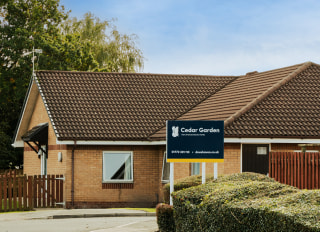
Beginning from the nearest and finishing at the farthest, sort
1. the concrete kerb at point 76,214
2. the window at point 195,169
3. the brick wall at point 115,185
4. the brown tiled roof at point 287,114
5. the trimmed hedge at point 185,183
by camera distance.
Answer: the trimmed hedge at point 185,183, the concrete kerb at point 76,214, the brown tiled roof at point 287,114, the window at point 195,169, the brick wall at point 115,185

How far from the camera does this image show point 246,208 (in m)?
10.9

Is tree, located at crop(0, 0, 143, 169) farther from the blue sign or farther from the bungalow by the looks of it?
the blue sign

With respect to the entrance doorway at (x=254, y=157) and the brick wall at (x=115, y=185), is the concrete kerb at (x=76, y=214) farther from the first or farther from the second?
the entrance doorway at (x=254, y=157)

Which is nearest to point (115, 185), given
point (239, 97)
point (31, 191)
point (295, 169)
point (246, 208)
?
point (31, 191)

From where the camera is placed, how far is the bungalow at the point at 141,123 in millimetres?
25484

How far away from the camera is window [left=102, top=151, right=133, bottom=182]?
28.4 meters

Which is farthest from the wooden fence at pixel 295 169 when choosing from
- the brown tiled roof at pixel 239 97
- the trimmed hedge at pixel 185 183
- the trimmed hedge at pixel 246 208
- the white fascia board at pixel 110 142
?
the trimmed hedge at pixel 246 208

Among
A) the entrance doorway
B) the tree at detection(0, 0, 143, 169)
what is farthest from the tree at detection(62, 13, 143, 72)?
the entrance doorway

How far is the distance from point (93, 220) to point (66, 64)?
23550mm

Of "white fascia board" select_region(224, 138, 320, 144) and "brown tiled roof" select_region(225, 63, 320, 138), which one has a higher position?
"brown tiled roof" select_region(225, 63, 320, 138)

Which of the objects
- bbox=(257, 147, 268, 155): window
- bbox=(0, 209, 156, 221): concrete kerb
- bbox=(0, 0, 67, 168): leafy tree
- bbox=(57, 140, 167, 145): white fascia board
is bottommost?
bbox=(0, 209, 156, 221): concrete kerb

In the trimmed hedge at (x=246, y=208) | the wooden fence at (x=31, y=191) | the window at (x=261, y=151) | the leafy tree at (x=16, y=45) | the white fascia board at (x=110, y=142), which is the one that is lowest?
the wooden fence at (x=31, y=191)

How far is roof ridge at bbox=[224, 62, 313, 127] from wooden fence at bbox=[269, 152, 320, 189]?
3105mm

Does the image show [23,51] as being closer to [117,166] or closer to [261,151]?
[117,166]
